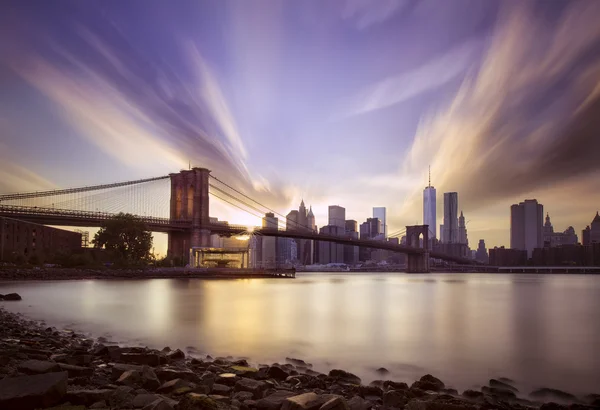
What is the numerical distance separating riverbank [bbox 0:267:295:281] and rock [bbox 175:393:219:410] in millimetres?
52118

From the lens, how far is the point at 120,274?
64312mm

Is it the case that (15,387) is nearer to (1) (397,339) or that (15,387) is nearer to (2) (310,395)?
(2) (310,395)

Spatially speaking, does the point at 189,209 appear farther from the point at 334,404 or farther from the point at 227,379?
the point at 334,404

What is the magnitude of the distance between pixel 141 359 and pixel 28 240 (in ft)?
227

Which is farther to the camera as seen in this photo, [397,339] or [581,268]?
[581,268]

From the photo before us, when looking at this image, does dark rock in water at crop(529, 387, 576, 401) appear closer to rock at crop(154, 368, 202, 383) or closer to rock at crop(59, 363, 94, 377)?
rock at crop(154, 368, 202, 383)

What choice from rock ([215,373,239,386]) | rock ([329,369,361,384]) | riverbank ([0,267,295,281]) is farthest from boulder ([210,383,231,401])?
riverbank ([0,267,295,281])

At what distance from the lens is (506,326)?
2316 centimetres

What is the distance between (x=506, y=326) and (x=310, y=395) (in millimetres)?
19863

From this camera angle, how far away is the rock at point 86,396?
5845 millimetres

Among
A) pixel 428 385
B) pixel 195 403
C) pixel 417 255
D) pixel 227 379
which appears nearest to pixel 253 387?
pixel 227 379

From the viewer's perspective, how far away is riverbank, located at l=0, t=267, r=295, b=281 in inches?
2002

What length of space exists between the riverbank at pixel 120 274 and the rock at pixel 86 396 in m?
51.2

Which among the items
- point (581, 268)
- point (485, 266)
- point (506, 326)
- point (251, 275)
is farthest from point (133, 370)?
point (581, 268)
